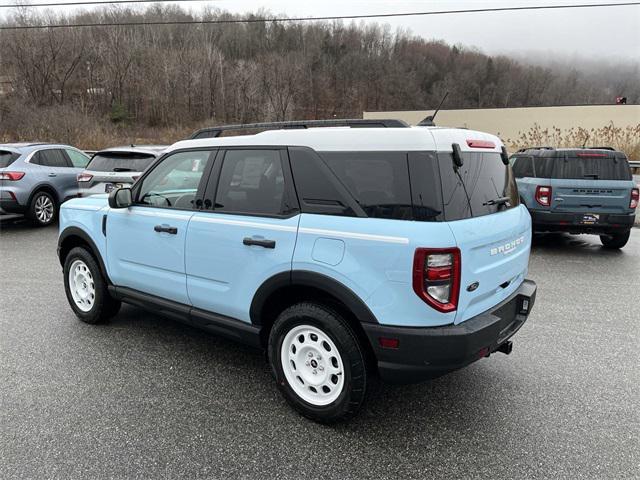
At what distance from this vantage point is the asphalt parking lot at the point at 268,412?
256 centimetres

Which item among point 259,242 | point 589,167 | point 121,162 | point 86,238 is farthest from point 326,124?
point 121,162

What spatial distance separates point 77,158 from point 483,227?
10.8m

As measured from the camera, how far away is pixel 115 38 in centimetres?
6719

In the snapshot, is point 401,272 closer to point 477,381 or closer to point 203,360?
point 477,381

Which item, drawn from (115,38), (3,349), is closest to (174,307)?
(3,349)

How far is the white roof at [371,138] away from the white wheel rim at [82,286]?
2.35m

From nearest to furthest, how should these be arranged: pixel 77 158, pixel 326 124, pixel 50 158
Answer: pixel 326 124 < pixel 50 158 < pixel 77 158

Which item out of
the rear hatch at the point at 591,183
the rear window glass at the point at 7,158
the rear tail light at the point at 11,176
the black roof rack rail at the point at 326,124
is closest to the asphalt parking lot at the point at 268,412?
the black roof rack rail at the point at 326,124

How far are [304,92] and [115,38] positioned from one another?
29.6 meters

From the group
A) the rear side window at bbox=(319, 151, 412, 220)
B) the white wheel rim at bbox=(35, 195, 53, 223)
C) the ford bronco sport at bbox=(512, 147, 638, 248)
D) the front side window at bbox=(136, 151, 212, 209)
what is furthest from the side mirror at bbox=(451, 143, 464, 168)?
the white wheel rim at bbox=(35, 195, 53, 223)

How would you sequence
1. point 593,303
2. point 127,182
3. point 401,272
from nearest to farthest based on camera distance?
point 401,272
point 593,303
point 127,182

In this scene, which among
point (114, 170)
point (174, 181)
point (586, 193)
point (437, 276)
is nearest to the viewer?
point (437, 276)

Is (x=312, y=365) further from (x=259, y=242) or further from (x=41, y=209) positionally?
(x=41, y=209)

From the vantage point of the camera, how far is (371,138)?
269 centimetres
